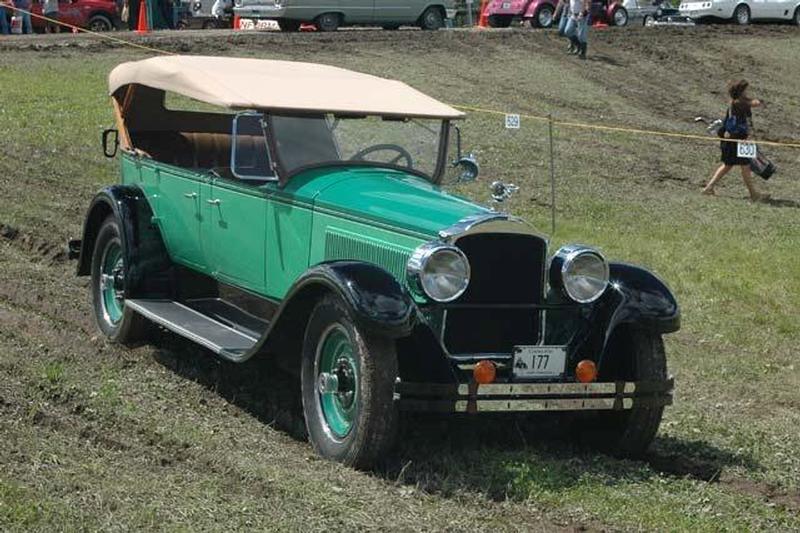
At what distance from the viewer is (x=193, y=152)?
989cm

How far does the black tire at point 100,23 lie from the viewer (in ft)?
108

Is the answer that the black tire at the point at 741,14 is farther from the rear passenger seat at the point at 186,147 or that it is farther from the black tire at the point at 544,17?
the rear passenger seat at the point at 186,147

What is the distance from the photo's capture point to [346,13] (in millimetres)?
29203

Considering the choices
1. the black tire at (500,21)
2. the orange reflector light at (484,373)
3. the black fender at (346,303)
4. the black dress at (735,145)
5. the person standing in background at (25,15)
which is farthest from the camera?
the black tire at (500,21)

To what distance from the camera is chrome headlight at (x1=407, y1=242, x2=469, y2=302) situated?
6617 mm

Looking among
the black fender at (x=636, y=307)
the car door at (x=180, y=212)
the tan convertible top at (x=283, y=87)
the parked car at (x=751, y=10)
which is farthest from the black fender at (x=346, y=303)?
the parked car at (x=751, y=10)

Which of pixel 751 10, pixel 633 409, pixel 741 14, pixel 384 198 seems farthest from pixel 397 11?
pixel 633 409

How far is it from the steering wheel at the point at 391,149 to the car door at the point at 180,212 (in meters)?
1.11

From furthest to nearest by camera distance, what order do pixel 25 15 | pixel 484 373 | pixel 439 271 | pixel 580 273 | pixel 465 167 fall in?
pixel 25 15 < pixel 465 167 < pixel 580 273 < pixel 439 271 < pixel 484 373

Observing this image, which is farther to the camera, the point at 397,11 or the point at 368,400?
the point at 397,11

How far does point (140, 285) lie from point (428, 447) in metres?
2.90

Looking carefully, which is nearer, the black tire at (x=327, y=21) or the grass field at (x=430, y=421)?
the grass field at (x=430, y=421)

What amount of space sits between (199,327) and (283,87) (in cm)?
157

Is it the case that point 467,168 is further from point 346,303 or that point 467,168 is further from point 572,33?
point 572,33
